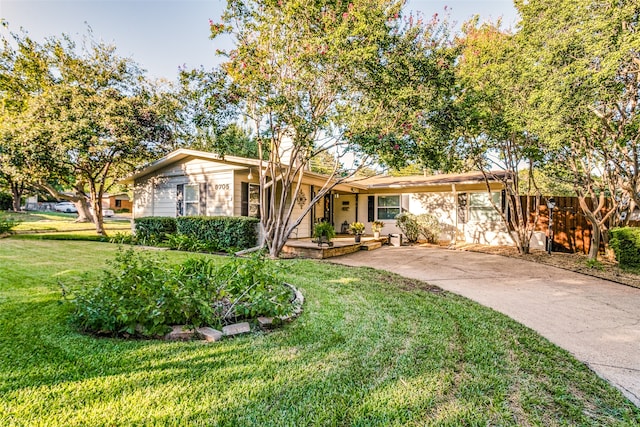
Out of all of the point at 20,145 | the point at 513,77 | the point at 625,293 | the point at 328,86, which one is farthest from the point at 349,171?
the point at 20,145

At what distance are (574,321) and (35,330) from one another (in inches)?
234

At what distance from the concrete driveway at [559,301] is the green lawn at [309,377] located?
33 cm

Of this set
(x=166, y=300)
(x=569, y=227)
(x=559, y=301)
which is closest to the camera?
(x=166, y=300)

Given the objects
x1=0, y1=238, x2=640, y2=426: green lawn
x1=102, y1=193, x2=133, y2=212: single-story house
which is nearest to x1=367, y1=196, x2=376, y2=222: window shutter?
x1=0, y1=238, x2=640, y2=426: green lawn

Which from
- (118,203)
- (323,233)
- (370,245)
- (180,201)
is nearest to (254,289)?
(323,233)

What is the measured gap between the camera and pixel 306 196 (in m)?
12.5

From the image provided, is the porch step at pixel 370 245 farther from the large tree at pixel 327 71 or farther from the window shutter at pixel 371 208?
the large tree at pixel 327 71

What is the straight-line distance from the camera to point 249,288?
10.7 feet

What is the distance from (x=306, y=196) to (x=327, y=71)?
6.38 metres

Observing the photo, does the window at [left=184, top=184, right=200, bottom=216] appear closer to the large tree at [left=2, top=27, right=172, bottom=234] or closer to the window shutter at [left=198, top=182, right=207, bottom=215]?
the window shutter at [left=198, top=182, right=207, bottom=215]

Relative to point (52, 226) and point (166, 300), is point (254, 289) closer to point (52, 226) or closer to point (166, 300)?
point (166, 300)

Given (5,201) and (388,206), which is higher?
(5,201)

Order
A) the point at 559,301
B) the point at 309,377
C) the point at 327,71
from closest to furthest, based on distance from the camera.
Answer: the point at 309,377
the point at 559,301
the point at 327,71

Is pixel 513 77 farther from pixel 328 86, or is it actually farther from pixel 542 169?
pixel 328 86
